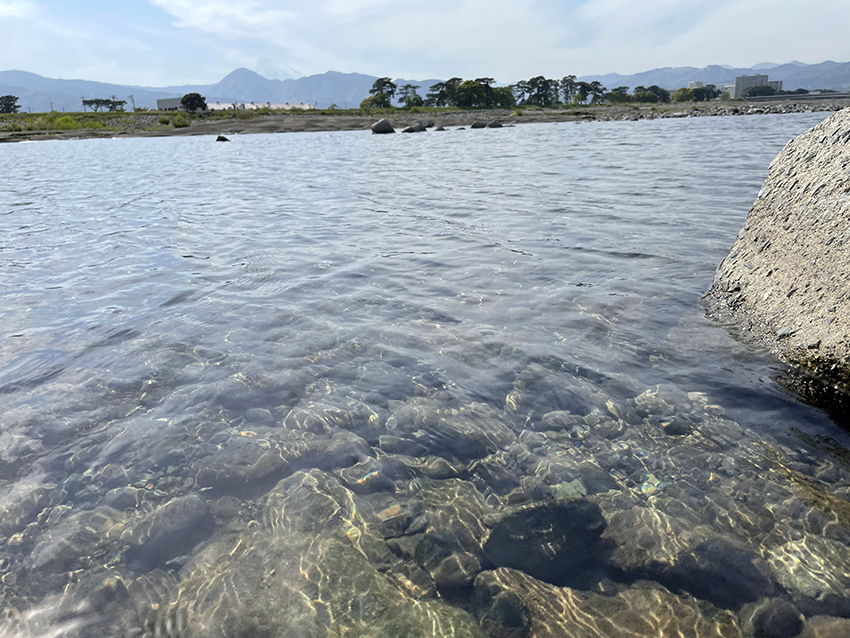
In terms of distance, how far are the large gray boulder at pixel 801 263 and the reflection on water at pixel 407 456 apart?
38 centimetres

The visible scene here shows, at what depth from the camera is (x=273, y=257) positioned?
8.80 m

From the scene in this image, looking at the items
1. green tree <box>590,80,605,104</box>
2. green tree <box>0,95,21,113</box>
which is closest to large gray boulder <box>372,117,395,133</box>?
green tree <box>0,95,21,113</box>

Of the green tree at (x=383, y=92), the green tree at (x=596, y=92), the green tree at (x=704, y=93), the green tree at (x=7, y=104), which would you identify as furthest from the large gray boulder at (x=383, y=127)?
the green tree at (x=704, y=93)

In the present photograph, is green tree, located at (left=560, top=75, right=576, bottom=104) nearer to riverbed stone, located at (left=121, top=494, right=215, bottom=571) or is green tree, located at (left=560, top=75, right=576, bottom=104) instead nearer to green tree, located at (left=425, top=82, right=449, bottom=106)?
green tree, located at (left=425, top=82, right=449, bottom=106)

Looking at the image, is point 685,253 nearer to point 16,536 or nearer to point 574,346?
point 574,346

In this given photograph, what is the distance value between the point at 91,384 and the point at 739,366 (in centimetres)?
597

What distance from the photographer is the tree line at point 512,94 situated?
109938mm

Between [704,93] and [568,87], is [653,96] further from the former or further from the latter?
[568,87]

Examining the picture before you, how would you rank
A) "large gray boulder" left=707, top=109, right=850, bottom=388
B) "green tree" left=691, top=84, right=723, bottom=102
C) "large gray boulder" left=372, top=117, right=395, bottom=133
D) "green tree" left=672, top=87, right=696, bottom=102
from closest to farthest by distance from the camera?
1. "large gray boulder" left=707, top=109, right=850, bottom=388
2. "large gray boulder" left=372, top=117, right=395, bottom=133
3. "green tree" left=672, top=87, right=696, bottom=102
4. "green tree" left=691, top=84, right=723, bottom=102

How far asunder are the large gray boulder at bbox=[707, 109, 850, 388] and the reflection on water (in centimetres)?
38

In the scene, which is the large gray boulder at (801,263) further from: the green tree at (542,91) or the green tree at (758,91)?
the green tree at (758,91)

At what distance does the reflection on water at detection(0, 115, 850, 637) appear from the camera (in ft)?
8.33

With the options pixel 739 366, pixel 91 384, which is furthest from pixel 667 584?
pixel 91 384

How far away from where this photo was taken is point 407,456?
3.62 meters
